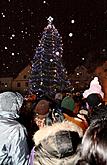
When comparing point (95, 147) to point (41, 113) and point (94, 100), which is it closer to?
point (41, 113)

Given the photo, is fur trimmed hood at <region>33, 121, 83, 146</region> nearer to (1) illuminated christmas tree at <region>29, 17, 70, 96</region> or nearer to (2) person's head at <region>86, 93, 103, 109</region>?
(2) person's head at <region>86, 93, 103, 109</region>

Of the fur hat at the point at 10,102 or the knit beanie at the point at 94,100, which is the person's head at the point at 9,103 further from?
the knit beanie at the point at 94,100

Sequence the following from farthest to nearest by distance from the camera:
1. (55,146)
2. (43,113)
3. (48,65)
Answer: (48,65) → (43,113) → (55,146)

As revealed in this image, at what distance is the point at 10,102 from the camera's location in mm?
4621

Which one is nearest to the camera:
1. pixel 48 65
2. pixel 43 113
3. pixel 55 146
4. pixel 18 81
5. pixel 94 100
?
pixel 55 146

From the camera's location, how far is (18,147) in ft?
14.4

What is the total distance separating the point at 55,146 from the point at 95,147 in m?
1.41

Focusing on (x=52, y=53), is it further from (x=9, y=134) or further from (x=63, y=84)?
(x=9, y=134)

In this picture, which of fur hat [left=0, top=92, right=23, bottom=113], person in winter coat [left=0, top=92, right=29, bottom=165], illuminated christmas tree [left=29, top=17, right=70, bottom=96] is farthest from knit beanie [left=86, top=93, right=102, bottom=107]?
illuminated christmas tree [left=29, top=17, right=70, bottom=96]

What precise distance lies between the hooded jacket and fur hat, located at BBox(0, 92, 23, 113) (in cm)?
75

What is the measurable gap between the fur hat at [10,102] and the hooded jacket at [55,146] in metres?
0.75

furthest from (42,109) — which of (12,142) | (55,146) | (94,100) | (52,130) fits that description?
(55,146)

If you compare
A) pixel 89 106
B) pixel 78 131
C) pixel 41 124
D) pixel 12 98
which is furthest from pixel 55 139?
pixel 89 106

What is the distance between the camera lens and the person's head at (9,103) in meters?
4.58
